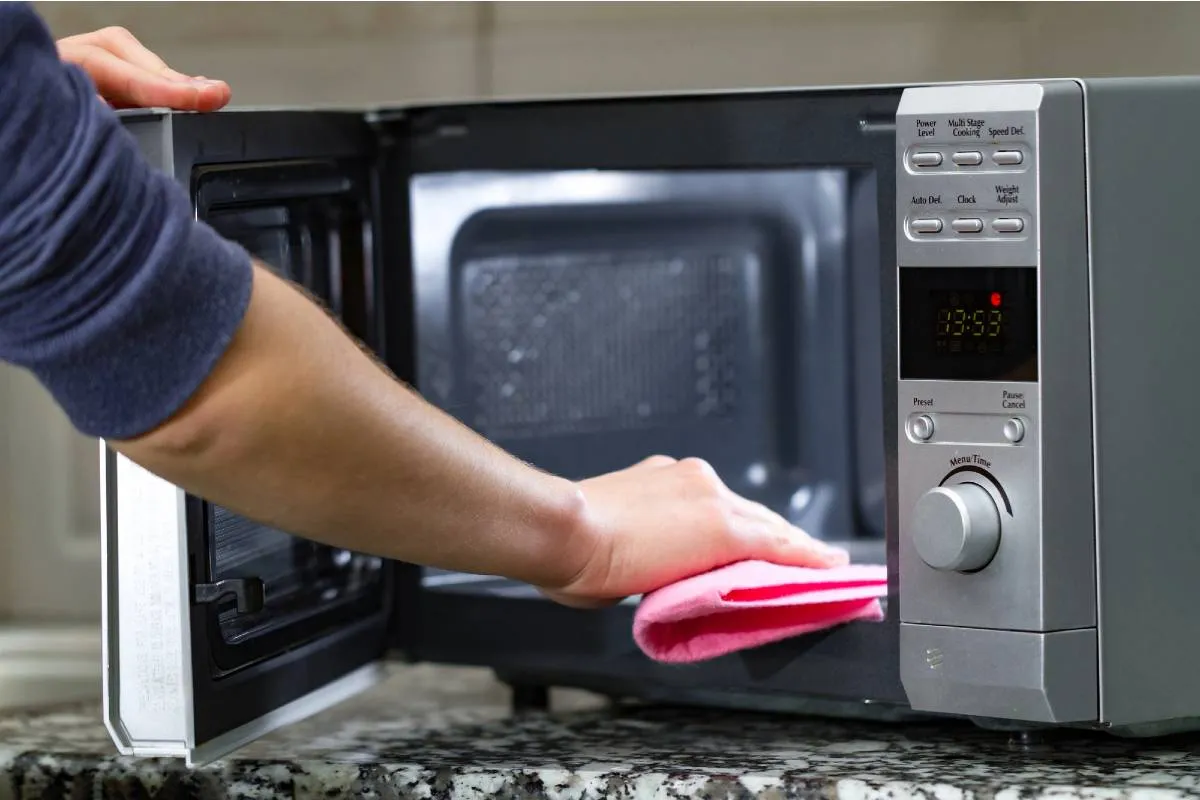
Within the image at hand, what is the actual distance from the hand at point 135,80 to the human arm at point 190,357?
24cm

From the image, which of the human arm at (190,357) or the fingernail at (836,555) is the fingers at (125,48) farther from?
the fingernail at (836,555)

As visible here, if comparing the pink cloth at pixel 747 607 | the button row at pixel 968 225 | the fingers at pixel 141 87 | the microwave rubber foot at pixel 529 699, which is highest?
the fingers at pixel 141 87

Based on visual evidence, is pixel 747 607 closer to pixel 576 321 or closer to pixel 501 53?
pixel 576 321

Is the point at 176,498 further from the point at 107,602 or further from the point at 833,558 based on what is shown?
the point at 833,558

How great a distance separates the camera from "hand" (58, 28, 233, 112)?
0.81m

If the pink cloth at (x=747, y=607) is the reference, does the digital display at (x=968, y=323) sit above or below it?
above

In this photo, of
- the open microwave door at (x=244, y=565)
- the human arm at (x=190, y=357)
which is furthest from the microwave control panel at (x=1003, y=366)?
the open microwave door at (x=244, y=565)

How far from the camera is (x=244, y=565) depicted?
2.90 feet

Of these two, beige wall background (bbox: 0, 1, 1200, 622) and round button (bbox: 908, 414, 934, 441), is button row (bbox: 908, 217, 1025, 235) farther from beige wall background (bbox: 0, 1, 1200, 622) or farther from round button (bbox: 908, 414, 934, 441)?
beige wall background (bbox: 0, 1, 1200, 622)

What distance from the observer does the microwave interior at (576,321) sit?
32.9 inches

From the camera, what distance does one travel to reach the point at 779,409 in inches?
43.5

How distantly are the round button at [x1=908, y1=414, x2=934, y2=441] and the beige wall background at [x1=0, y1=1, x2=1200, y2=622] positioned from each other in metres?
0.47

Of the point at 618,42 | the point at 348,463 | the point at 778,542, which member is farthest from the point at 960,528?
the point at 618,42

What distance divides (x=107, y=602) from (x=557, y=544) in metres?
0.24
